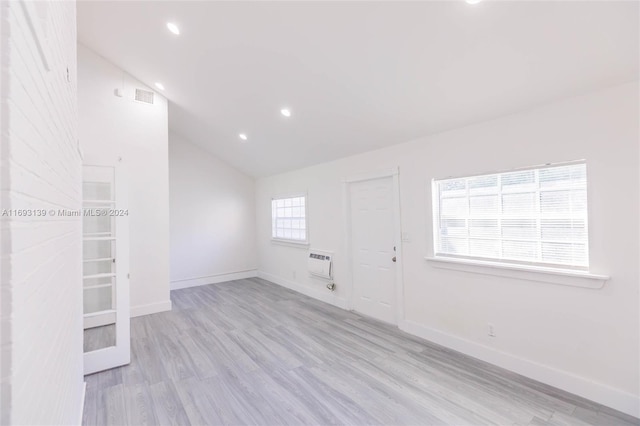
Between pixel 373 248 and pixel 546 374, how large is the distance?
2217 millimetres

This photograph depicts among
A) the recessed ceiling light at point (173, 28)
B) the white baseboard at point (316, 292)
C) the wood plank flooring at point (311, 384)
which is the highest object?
the recessed ceiling light at point (173, 28)

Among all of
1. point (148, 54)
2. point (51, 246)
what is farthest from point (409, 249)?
point (148, 54)

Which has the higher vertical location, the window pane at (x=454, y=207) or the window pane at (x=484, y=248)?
the window pane at (x=454, y=207)

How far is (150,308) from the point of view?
4422 mm

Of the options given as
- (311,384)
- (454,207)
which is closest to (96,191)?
(311,384)

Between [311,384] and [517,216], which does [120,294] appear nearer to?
[311,384]

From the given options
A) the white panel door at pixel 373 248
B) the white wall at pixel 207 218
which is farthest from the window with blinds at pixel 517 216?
the white wall at pixel 207 218

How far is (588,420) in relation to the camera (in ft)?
6.66

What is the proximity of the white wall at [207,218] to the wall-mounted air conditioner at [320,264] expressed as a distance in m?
2.34

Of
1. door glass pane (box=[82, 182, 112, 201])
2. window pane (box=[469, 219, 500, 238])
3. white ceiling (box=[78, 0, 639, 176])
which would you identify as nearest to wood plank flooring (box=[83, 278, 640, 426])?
window pane (box=[469, 219, 500, 238])

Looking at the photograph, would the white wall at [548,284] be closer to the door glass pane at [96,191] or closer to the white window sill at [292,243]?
the white window sill at [292,243]

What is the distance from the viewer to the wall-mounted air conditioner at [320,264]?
15.6 feet

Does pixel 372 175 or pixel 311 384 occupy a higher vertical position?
pixel 372 175

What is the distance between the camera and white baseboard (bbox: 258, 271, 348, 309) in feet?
15.3
